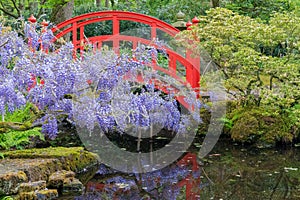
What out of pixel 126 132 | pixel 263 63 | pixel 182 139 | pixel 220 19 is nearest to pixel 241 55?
pixel 263 63

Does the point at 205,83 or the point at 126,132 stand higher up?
the point at 205,83

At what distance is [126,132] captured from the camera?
33.7 ft

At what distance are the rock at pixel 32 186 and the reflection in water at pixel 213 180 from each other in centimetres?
45

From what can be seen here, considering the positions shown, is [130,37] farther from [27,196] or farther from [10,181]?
[27,196]

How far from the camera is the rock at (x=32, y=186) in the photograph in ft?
19.0

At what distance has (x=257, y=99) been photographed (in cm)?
984

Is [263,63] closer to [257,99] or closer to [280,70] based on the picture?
[280,70]

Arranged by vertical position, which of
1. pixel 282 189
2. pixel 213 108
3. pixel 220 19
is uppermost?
pixel 220 19

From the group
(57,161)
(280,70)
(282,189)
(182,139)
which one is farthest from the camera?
(182,139)

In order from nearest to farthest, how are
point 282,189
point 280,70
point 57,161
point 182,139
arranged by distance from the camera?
1. point 282,189
2. point 57,161
3. point 280,70
4. point 182,139

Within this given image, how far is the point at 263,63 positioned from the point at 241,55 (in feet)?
1.28

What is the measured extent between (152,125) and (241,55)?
216cm

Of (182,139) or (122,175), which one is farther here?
(182,139)

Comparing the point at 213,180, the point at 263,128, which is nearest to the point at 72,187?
the point at 213,180
